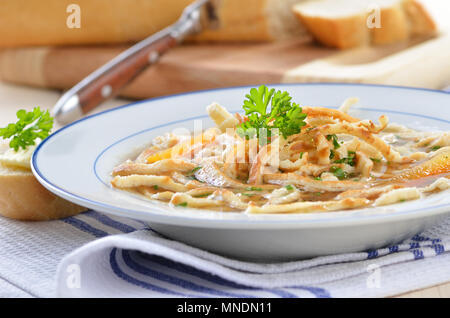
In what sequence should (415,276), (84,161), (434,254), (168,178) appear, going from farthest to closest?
(84,161) → (168,178) → (434,254) → (415,276)

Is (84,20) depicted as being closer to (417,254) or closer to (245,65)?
(245,65)

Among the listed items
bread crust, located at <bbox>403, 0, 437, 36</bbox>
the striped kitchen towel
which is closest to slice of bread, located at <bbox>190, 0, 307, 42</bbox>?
bread crust, located at <bbox>403, 0, 437, 36</bbox>

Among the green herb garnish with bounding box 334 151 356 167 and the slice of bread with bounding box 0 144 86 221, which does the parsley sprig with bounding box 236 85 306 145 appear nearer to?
the green herb garnish with bounding box 334 151 356 167

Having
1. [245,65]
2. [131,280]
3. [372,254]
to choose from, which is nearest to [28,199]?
[131,280]

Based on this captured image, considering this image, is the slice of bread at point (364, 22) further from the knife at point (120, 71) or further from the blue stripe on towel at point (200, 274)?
the blue stripe on towel at point (200, 274)

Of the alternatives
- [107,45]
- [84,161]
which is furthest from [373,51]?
[84,161]
